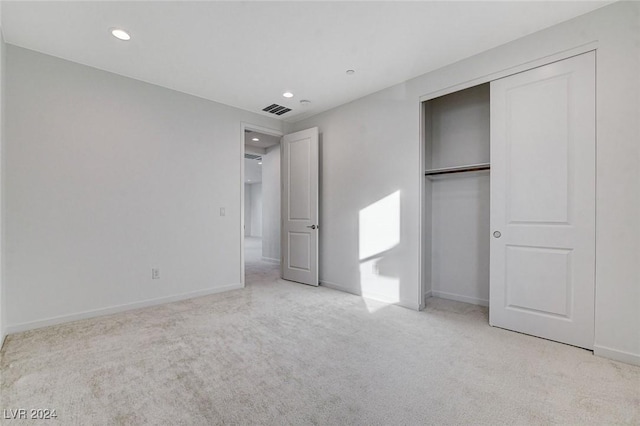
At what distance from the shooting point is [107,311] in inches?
125

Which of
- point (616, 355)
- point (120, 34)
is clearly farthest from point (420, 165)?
point (120, 34)

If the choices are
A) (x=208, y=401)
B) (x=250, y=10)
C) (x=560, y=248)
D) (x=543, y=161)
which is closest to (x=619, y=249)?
(x=560, y=248)

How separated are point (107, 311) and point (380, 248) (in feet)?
10.6

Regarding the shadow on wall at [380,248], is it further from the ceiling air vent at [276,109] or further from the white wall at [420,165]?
the ceiling air vent at [276,109]

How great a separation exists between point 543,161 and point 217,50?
321cm

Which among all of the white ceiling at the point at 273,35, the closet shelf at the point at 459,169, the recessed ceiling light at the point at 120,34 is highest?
the recessed ceiling light at the point at 120,34

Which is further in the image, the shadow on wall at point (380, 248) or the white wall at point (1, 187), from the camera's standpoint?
the shadow on wall at point (380, 248)

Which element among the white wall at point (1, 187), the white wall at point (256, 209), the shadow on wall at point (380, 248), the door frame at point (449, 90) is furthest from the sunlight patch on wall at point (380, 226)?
the white wall at point (256, 209)

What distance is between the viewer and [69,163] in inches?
117

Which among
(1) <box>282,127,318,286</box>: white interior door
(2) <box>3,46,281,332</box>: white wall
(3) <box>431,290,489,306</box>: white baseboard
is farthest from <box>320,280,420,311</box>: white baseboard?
(2) <box>3,46,281,332</box>: white wall

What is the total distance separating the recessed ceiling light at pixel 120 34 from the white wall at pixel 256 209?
38.3ft

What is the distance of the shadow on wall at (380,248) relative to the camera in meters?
3.59

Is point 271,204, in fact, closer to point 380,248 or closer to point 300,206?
point 300,206

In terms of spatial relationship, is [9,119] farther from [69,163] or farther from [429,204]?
[429,204]
